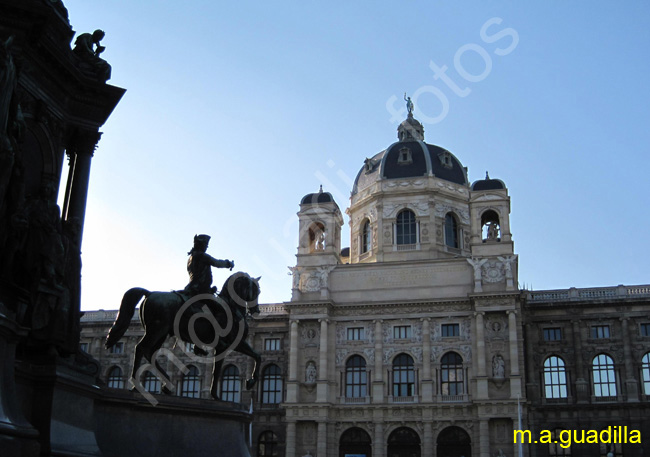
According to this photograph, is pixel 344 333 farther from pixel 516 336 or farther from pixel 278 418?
pixel 516 336

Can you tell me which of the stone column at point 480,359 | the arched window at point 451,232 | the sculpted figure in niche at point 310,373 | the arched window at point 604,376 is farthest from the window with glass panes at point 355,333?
the arched window at point 604,376

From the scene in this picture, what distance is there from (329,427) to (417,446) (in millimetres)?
6090

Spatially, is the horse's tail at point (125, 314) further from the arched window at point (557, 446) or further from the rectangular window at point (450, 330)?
the arched window at point (557, 446)

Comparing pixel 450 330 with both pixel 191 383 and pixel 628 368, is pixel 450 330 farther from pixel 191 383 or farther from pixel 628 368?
pixel 191 383

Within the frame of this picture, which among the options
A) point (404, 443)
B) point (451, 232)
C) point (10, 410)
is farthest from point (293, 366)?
point (10, 410)

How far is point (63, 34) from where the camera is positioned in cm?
1288

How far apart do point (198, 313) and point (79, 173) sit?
3494 mm

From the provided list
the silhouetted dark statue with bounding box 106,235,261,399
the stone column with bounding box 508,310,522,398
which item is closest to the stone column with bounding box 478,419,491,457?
the stone column with bounding box 508,310,522,398

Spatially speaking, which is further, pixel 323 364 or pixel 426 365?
pixel 323 364

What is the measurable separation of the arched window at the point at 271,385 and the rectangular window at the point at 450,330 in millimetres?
13089

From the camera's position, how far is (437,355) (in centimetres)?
5056

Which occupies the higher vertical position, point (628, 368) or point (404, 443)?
point (628, 368)

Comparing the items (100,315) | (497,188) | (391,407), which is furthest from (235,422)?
(100,315)

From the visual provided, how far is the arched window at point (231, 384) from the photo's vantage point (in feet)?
183
